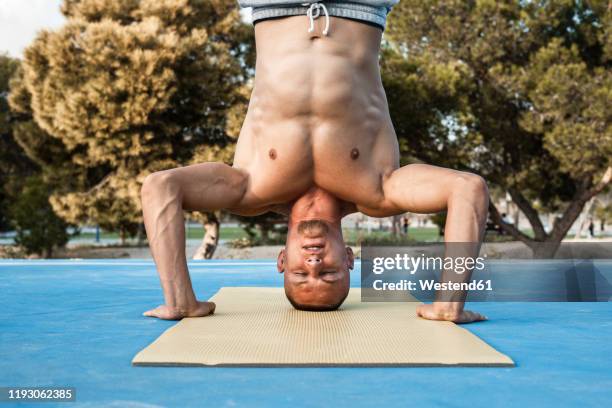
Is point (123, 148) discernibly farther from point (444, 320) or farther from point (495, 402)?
point (495, 402)

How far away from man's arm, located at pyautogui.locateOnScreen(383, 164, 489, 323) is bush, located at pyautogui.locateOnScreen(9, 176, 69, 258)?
13.7 metres

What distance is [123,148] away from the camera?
13680 mm

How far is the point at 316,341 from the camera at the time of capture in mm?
2525

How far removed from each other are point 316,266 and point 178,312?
27.9 inches

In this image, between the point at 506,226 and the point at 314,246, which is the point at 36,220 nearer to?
the point at 506,226

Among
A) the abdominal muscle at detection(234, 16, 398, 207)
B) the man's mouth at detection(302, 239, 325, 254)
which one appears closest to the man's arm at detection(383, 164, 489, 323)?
the abdominal muscle at detection(234, 16, 398, 207)

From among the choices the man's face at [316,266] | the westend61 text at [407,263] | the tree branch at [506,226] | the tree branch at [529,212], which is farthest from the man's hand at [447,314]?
the tree branch at [529,212]

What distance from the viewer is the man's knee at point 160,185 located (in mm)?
3270

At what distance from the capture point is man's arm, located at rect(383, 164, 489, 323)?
3.11 m

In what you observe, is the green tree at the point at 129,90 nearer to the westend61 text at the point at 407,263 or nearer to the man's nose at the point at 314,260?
the westend61 text at the point at 407,263

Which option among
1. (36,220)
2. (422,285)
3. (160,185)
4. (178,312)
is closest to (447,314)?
(422,285)

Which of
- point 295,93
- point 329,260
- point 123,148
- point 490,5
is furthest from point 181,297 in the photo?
point 490,5

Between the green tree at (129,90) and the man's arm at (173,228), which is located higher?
the green tree at (129,90)

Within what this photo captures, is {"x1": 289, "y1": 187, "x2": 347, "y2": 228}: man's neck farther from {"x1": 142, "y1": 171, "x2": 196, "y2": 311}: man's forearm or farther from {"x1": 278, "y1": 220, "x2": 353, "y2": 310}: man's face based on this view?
{"x1": 142, "y1": 171, "x2": 196, "y2": 311}: man's forearm
